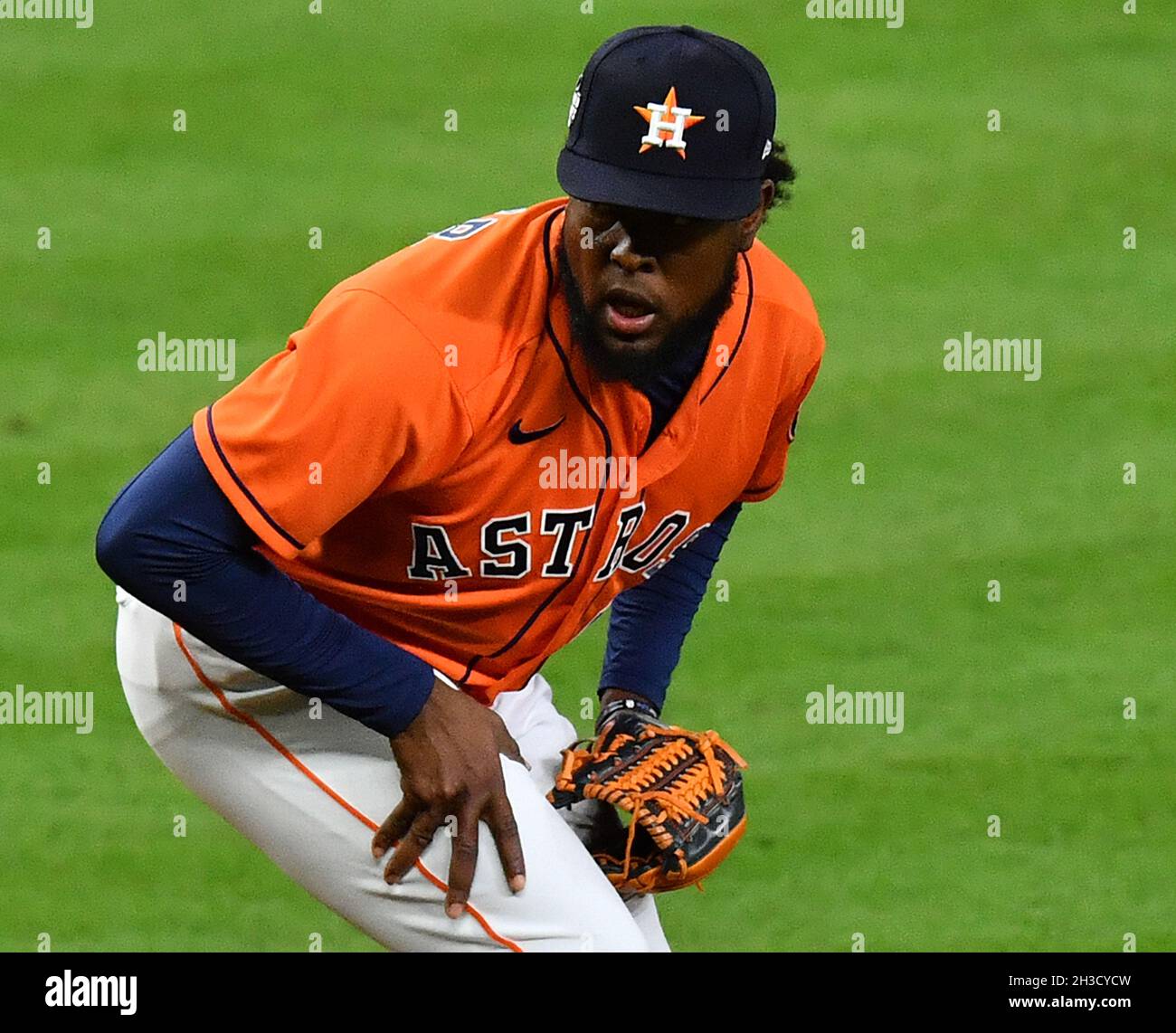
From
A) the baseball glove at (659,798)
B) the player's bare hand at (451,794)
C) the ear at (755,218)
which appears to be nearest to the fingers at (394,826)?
the player's bare hand at (451,794)

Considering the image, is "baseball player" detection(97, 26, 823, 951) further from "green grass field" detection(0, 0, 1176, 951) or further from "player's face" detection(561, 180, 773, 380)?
"green grass field" detection(0, 0, 1176, 951)

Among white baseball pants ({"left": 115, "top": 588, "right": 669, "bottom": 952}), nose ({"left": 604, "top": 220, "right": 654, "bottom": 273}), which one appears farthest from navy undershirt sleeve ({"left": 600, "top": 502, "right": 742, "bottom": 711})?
nose ({"left": 604, "top": 220, "right": 654, "bottom": 273})

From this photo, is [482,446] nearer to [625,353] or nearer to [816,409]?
[625,353]

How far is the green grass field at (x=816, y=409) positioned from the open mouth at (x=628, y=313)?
1880 millimetres

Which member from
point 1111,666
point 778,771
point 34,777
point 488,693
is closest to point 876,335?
point 1111,666

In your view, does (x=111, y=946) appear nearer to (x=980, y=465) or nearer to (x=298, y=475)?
(x=298, y=475)

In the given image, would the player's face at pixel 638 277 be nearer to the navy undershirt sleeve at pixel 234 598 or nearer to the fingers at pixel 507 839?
the navy undershirt sleeve at pixel 234 598

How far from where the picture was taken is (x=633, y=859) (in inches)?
130

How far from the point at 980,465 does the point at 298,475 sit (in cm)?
345

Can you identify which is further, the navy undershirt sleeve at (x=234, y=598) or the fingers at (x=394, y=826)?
the fingers at (x=394, y=826)

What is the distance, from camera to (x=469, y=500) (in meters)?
2.95

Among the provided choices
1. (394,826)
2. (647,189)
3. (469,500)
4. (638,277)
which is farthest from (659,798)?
(647,189)

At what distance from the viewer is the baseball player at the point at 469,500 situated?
2744 millimetres

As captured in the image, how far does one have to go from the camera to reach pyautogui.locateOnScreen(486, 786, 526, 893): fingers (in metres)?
2.96
